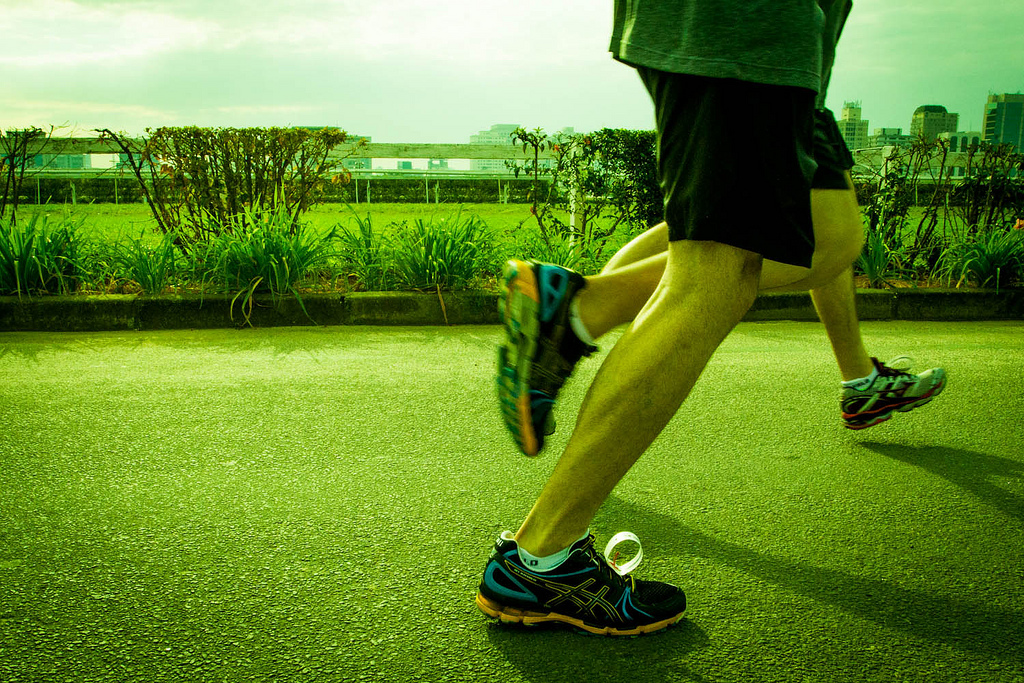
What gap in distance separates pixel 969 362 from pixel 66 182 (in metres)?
18.1

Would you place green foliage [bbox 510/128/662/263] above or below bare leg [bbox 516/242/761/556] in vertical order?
above

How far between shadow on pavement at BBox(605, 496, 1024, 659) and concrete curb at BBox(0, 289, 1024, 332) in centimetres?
344

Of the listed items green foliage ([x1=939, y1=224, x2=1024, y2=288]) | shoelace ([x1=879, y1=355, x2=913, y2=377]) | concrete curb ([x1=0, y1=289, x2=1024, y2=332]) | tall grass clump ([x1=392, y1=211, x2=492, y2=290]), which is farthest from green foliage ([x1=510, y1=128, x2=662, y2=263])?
shoelace ([x1=879, y1=355, x2=913, y2=377])

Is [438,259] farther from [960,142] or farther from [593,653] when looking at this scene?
[960,142]

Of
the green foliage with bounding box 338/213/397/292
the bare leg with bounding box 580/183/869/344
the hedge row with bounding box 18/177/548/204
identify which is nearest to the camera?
the bare leg with bounding box 580/183/869/344

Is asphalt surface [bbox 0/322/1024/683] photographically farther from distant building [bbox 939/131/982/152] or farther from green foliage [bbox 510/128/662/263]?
distant building [bbox 939/131/982/152]

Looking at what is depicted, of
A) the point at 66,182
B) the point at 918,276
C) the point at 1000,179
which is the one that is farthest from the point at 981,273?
the point at 66,182

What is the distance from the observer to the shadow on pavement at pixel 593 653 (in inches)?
64.2

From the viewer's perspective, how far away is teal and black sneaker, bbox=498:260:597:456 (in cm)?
191

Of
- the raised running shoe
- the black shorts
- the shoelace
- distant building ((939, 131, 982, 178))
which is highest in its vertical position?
distant building ((939, 131, 982, 178))

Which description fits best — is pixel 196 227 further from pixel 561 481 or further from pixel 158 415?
pixel 561 481

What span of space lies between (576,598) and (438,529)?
2.00 ft

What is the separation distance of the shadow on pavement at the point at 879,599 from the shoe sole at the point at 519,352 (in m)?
0.56

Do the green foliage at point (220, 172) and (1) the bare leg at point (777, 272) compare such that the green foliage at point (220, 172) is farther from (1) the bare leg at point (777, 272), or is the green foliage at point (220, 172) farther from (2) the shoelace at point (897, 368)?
(1) the bare leg at point (777, 272)
